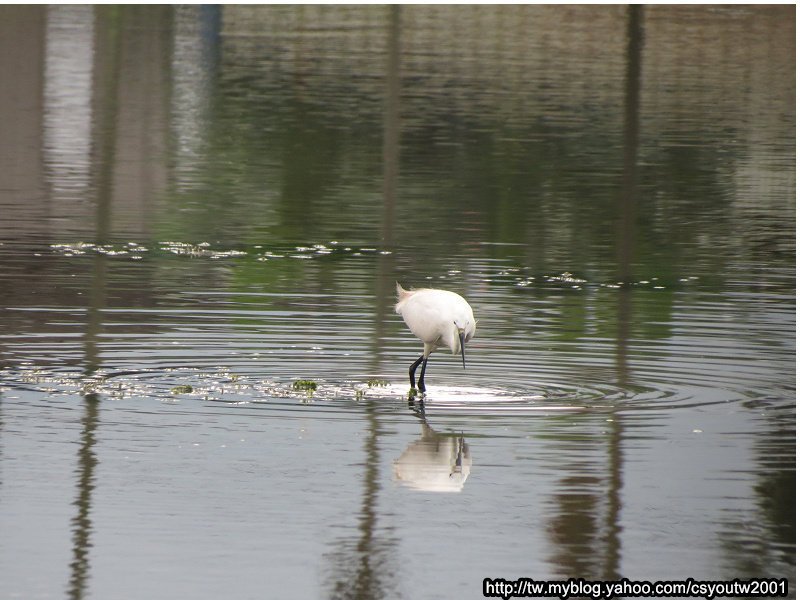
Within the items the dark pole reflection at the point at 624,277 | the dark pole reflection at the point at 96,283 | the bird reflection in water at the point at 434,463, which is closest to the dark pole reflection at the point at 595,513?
the dark pole reflection at the point at 624,277

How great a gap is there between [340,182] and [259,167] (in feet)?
4.82

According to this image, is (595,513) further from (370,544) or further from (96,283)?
(96,283)

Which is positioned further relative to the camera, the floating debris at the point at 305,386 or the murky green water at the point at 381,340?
the floating debris at the point at 305,386

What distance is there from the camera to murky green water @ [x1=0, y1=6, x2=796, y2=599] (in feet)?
26.8

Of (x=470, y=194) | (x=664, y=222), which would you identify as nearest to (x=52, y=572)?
(x=664, y=222)

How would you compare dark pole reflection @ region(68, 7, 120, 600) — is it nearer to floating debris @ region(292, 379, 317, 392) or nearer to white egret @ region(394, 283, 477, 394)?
floating debris @ region(292, 379, 317, 392)

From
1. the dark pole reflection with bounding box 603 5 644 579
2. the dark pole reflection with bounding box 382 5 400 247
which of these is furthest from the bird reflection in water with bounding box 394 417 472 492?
the dark pole reflection with bounding box 382 5 400 247

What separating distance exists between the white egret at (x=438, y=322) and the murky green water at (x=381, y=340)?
30 centimetres

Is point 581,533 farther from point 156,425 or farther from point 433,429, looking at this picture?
point 156,425

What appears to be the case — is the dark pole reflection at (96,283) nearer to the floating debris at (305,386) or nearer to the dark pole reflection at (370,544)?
the dark pole reflection at (370,544)

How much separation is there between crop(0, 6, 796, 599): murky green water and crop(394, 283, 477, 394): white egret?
30 cm

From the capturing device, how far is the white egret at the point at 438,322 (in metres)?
11.6

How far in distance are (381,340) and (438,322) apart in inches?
72.3

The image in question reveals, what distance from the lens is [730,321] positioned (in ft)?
47.2
